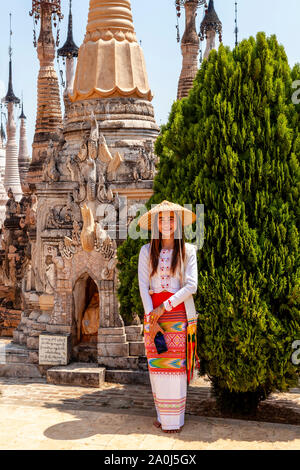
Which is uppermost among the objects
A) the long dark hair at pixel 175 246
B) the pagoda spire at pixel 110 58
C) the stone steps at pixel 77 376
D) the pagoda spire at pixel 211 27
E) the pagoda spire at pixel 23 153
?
the pagoda spire at pixel 211 27

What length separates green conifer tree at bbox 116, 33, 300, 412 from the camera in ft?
21.2

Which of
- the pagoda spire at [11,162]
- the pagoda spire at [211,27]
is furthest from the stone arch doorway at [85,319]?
the pagoda spire at [11,162]

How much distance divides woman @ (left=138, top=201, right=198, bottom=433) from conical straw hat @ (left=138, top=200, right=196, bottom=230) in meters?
0.01

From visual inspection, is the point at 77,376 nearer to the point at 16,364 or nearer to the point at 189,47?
the point at 16,364

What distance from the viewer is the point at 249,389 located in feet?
22.2

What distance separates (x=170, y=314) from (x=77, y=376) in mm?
3565

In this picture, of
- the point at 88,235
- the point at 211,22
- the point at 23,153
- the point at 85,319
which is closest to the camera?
the point at 88,235

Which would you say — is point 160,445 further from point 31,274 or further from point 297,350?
point 31,274

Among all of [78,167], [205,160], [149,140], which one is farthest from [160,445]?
[149,140]

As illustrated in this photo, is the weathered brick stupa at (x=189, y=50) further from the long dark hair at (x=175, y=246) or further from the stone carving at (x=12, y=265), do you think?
the long dark hair at (x=175, y=246)

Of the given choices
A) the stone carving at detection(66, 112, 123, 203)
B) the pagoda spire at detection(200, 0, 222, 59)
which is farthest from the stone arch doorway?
the pagoda spire at detection(200, 0, 222, 59)

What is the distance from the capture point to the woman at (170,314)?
6297 millimetres

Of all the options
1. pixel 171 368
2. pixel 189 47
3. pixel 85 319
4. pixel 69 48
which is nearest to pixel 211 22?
pixel 189 47

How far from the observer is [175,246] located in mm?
6402
